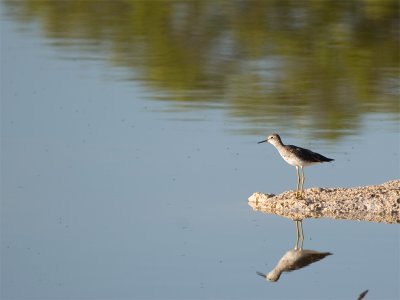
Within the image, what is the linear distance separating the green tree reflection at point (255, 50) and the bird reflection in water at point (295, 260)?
12.4ft

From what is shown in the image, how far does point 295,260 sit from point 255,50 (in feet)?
31.5

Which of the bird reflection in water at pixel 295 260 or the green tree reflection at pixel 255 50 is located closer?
the bird reflection in water at pixel 295 260

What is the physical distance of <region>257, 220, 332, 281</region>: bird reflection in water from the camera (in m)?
7.44

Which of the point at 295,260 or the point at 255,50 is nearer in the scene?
the point at 295,260

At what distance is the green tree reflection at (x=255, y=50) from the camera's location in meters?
13.2

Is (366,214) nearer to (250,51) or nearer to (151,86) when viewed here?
(151,86)

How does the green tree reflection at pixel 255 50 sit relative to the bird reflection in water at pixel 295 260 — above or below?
below

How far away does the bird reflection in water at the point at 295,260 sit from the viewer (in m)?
7.44

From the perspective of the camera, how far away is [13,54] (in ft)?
51.8

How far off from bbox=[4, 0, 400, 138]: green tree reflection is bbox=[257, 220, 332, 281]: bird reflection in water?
3791 millimetres

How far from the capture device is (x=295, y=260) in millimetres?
7742

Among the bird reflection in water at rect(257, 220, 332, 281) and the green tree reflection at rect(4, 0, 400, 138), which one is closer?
the bird reflection in water at rect(257, 220, 332, 281)

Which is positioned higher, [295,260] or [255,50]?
[295,260]

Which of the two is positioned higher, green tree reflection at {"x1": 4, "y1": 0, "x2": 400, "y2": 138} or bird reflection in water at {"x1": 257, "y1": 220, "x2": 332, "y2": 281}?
bird reflection in water at {"x1": 257, "y1": 220, "x2": 332, "y2": 281}
